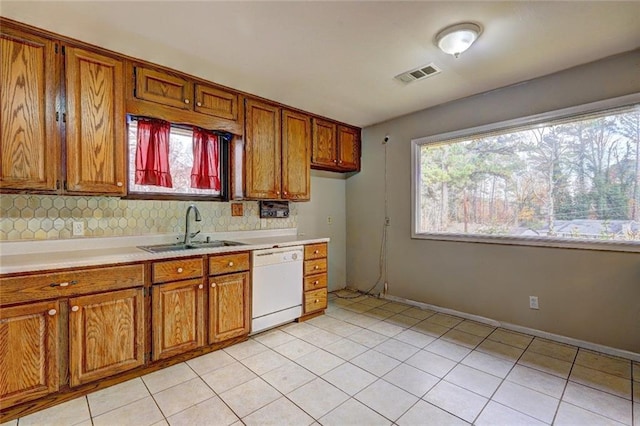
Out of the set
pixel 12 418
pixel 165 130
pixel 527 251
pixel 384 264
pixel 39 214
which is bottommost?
pixel 12 418

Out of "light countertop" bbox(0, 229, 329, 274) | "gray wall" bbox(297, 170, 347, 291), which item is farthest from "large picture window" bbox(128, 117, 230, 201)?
"gray wall" bbox(297, 170, 347, 291)

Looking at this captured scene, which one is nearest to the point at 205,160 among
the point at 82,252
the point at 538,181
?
the point at 82,252

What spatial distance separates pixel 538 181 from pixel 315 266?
2.46 m

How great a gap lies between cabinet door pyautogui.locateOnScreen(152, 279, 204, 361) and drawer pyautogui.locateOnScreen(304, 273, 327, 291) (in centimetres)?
121

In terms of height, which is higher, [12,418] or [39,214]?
[39,214]

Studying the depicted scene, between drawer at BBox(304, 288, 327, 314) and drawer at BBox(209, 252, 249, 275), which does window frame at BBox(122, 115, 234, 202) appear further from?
drawer at BBox(304, 288, 327, 314)

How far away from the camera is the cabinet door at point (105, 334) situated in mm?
1986

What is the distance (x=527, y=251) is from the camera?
9.78 feet

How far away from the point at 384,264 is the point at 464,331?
1.38 m

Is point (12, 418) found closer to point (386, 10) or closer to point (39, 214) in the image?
point (39, 214)

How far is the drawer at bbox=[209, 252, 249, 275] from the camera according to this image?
2.64m

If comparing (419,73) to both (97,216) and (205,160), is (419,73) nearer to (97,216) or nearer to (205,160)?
(205,160)

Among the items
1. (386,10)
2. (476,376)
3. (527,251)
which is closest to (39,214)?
(386,10)

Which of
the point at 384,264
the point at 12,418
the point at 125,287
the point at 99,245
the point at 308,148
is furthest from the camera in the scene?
the point at 384,264
